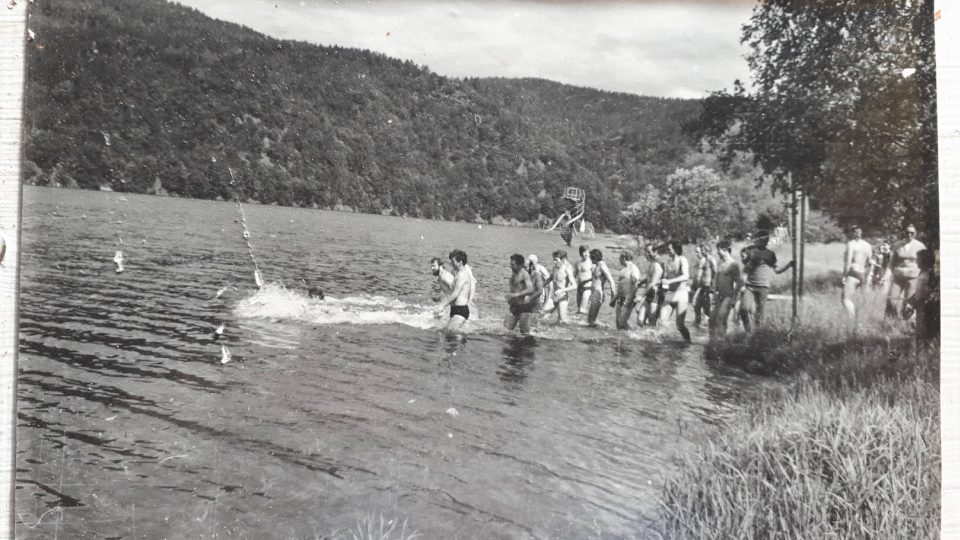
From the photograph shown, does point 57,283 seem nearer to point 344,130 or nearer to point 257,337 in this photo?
point 257,337

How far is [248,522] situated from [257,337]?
1914 millimetres

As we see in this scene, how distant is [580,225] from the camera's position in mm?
2873

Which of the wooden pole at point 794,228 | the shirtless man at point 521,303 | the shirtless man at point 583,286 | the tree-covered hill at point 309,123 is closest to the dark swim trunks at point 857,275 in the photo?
the wooden pole at point 794,228

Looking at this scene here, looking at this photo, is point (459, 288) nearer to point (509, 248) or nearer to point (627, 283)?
point (509, 248)

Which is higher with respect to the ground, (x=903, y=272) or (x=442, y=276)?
(x=903, y=272)

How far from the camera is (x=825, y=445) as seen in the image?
2557mm

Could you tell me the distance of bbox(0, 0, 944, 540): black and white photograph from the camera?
97.9 inches

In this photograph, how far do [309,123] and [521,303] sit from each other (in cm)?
365

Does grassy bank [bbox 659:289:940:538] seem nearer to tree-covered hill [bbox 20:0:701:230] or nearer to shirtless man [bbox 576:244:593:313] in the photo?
tree-covered hill [bbox 20:0:701:230]

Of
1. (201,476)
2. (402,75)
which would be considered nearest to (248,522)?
(201,476)

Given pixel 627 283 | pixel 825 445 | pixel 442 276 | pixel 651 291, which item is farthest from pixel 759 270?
pixel 442 276

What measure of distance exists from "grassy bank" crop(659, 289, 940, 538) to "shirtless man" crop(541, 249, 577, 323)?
3.89 meters

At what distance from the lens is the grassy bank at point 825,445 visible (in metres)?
2.36

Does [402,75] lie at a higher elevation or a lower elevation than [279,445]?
higher
